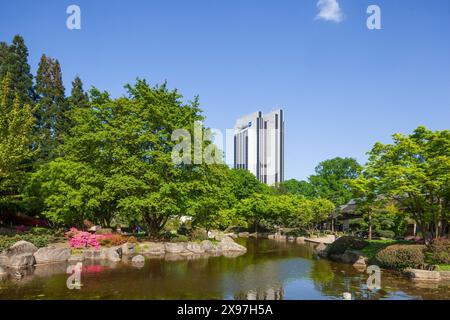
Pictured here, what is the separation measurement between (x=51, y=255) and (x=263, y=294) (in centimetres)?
1364

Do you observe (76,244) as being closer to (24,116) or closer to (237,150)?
(24,116)

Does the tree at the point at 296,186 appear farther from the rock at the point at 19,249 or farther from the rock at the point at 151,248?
the rock at the point at 19,249

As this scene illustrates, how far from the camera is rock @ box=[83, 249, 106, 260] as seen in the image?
2350 cm

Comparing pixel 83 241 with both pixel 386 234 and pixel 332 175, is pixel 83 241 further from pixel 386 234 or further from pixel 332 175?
pixel 332 175

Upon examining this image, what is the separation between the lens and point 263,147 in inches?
5364

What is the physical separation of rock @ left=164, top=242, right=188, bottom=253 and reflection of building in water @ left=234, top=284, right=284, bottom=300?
13.7 m

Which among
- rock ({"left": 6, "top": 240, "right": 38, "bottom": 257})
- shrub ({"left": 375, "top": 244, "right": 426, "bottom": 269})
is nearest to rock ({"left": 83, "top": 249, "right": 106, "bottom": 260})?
rock ({"left": 6, "top": 240, "right": 38, "bottom": 257})

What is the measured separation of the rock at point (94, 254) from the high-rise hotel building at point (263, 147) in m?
102

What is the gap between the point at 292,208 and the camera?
5172cm

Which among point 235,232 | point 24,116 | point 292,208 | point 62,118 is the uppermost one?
point 62,118

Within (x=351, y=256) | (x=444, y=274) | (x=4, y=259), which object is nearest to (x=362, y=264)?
(x=351, y=256)
